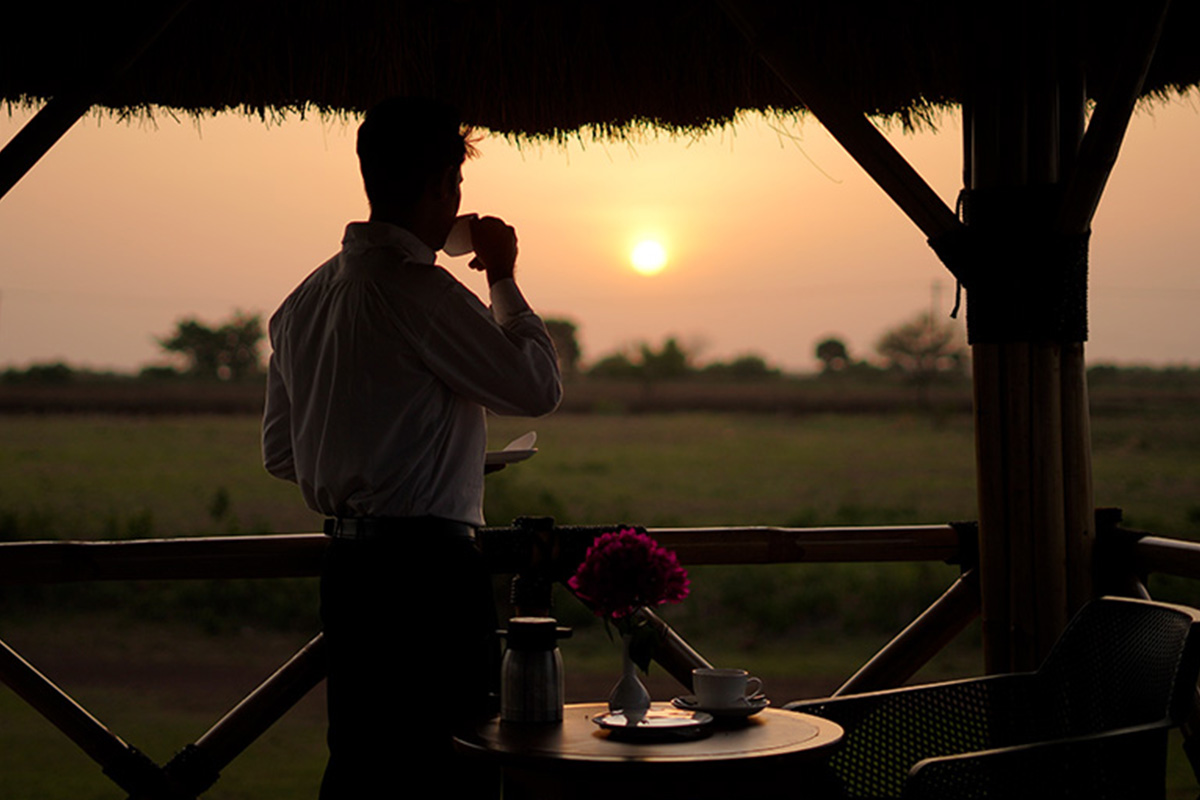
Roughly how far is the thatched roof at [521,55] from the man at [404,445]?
107cm

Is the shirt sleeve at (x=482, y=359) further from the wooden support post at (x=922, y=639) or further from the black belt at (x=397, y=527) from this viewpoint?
the wooden support post at (x=922, y=639)

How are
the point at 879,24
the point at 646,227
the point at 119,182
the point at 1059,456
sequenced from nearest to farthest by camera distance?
the point at 1059,456, the point at 879,24, the point at 646,227, the point at 119,182

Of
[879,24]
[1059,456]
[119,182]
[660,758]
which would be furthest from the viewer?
[119,182]

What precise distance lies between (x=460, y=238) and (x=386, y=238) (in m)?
0.20

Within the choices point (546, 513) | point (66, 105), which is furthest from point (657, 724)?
point (546, 513)

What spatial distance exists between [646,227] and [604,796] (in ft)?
60.9

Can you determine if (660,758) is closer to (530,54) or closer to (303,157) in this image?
(530,54)

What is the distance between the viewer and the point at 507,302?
77.4 inches

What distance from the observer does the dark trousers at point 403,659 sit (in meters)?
1.86

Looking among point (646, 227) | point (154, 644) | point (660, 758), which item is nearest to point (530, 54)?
point (660, 758)

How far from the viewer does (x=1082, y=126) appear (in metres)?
2.71

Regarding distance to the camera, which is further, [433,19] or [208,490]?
[208,490]

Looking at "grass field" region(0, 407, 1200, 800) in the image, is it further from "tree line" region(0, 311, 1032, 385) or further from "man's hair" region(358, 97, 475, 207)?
"man's hair" region(358, 97, 475, 207)

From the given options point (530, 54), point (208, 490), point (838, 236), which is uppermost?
point (838, 236)
